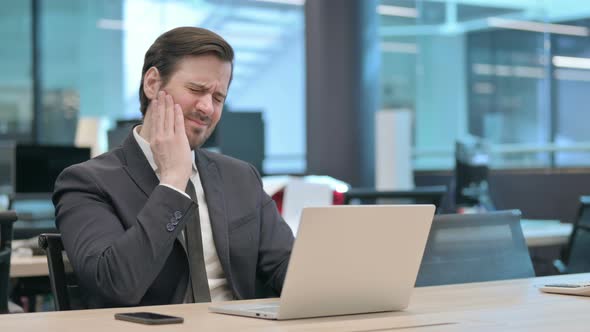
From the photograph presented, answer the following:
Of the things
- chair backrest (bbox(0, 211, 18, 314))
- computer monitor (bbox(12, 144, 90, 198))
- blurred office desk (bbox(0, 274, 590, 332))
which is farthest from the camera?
computer monitor (bbox(12, 144, 90, 198))

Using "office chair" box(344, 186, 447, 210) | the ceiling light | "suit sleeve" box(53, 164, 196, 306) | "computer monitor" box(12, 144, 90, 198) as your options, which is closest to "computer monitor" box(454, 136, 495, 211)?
"office chair" box(344, 186, 447, 210)

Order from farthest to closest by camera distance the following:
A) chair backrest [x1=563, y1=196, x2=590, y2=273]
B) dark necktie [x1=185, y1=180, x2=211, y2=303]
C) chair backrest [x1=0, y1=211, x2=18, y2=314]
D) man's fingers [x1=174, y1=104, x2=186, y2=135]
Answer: chair backrest [x1=563, y1=196, x2=590, y2=273]
chair backrest [x1=0, y1=211, x2=18, y2=314]
man's fingers [x1=174, y1=104, x2=186, y2=135]
dark necktie [x1=185, y1=180, x2=211, y2=303]

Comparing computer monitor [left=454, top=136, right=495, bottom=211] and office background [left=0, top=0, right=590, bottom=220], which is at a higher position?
office background [left=0, top=0, right=590, bottom=220]

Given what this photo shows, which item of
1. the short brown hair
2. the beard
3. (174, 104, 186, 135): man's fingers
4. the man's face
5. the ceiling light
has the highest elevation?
the ceiling light

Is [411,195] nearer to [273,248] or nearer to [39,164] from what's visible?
[39,164]

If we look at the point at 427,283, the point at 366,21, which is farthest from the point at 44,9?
the point at 427,283

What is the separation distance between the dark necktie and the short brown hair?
0.34 m

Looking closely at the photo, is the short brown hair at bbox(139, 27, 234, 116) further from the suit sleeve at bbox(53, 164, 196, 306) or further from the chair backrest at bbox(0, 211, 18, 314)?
the chair backrest at bbox(0, 211, 18, 314)

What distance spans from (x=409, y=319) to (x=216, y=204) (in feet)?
2.37

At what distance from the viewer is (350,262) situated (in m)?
1.65

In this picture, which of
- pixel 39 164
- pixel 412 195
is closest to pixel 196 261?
pixel 412 195

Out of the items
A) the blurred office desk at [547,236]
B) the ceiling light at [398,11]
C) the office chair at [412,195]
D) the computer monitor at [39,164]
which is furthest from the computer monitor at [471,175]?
the ceiling light at [398,11]

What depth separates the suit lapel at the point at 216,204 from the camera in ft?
7.11

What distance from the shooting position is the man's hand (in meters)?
2.06
